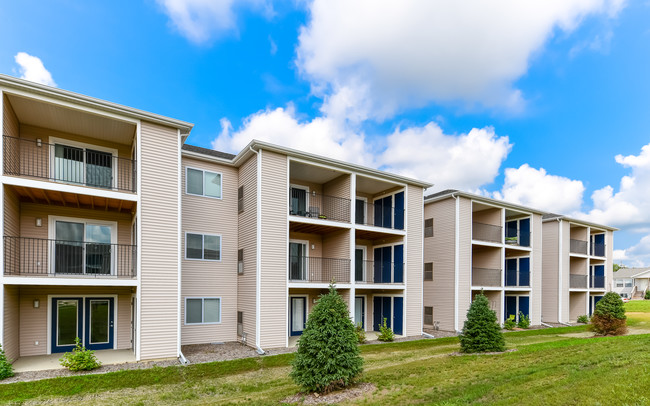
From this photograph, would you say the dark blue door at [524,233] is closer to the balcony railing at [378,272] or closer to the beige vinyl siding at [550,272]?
the beige vinyl siding at [550,272]

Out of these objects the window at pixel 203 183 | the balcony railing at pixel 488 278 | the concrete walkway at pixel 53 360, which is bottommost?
the concrete walkway at pixel 53 360

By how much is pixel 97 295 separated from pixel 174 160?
569 centimetres

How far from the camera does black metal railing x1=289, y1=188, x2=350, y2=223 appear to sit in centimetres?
1739

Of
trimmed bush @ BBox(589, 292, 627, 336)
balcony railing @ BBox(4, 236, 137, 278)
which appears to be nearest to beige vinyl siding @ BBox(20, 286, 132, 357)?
balcony railing @ BBox(4, 236, 137, 278)

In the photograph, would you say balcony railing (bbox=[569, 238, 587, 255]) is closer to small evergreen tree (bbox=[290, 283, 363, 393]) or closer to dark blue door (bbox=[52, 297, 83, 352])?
small evergreen tree (bbox=[290, 283, 363, 393])

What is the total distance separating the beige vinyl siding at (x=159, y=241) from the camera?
1202 centimetres

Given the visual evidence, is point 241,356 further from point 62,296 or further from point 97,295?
point 62,296

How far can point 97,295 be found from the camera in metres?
13.2

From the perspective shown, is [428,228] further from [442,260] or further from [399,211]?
[399,211]

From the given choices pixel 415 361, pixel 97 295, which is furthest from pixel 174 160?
pixel 415 361

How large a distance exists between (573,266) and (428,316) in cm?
1701

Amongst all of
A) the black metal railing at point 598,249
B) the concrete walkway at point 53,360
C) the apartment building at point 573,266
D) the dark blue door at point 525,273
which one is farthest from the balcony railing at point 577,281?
the concrete walkway at point 53,360

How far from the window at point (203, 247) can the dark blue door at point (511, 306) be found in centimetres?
2025

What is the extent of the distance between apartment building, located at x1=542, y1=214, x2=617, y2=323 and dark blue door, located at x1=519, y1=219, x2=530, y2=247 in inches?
134
